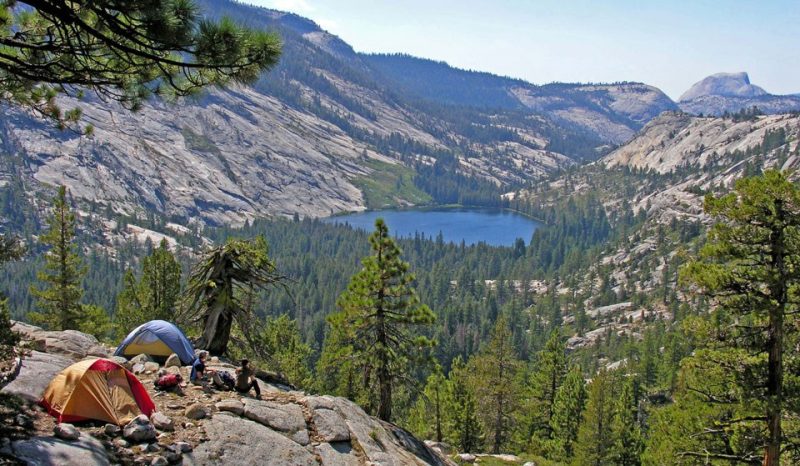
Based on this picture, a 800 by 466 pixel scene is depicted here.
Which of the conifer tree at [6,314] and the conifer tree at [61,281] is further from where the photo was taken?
the conifer tree at [61,281]

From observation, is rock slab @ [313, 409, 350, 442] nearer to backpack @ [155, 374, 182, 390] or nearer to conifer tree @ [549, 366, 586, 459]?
backpack @ [155, 374, 182, 390]

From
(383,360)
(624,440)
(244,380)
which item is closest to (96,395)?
(244,380)

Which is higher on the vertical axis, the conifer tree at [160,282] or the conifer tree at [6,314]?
the conifer tree at [6,314]

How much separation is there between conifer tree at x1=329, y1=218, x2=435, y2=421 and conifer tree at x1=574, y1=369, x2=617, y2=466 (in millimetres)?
27068

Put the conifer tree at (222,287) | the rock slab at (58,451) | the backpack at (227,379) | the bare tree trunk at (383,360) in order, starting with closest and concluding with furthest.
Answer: the rock slab at (58,451)
the backpack at (227,379)
the conifer tree at (222,287)
the bare tree trunk at (383,360)

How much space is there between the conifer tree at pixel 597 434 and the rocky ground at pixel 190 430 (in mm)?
32149

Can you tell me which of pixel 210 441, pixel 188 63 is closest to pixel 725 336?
pixel 210 441

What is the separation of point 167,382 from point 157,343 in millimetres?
6312

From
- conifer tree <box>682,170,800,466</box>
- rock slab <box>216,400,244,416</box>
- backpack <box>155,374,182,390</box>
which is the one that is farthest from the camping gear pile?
conifer tree <box>682,170,800,466</box>

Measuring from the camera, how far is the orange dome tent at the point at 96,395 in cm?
1633

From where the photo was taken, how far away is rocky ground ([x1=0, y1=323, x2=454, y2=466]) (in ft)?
47.4

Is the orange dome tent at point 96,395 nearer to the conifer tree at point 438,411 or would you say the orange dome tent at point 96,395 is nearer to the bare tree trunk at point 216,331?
the bare tree trunk at point 216,331

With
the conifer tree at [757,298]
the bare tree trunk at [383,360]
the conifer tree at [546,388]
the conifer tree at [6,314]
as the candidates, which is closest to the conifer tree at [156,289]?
the bare tree trunk at [383,360]

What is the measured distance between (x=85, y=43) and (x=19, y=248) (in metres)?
5.57
